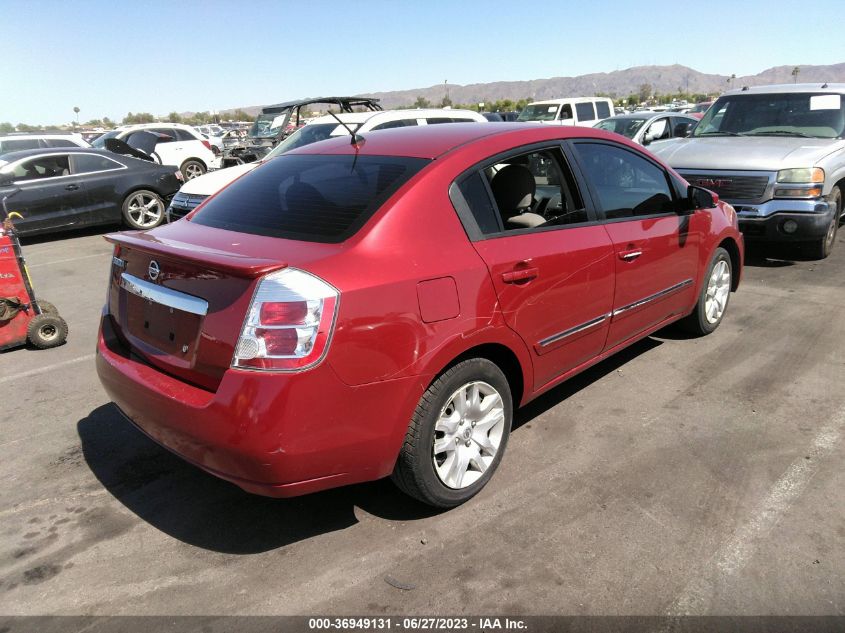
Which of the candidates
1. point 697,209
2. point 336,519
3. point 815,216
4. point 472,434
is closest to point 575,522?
point 472,434

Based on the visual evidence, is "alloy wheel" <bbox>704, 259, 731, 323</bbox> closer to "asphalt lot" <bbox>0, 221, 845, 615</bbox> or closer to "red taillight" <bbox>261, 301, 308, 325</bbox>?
"asphalt lot" <bbox>0, 221, 845, 615</bbox>

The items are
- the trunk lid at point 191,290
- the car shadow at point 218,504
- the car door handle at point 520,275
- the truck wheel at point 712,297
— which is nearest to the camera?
the trunk lid at point 191,290

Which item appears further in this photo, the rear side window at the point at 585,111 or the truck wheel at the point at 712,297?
the rear side window at the point at 585,111

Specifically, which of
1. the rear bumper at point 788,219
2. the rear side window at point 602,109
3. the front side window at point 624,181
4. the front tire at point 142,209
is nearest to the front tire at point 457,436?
the front side window at point 624,181

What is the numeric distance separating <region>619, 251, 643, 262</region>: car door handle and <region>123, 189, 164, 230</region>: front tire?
9.39 m

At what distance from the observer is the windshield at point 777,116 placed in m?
7.74

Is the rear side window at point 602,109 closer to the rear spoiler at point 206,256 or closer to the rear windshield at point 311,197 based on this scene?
the rear windshield at point 311,197

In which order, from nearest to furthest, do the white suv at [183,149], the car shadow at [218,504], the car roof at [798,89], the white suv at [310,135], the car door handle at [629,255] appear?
the car shadow at [218,504]
the car door handle at [629,255]
the car roof at [798,89]
the white suv at [310,135]
the white suv at [183,149]

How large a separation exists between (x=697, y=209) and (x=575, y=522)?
2713 millimetres

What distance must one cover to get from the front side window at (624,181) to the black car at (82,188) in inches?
366

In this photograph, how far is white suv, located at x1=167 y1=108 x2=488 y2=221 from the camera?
8.56 metres

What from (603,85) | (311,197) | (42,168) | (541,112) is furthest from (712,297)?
(603,85)

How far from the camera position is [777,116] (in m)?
8.04

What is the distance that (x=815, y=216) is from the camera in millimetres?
6934
